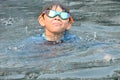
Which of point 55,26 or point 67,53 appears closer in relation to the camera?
point 67,53

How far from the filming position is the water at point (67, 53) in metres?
7.09

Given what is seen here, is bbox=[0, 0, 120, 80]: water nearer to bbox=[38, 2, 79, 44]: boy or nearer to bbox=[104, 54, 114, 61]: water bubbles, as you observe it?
bbox=[104, 54, 114, 61]: water bubbles

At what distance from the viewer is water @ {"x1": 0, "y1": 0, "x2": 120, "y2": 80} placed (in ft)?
23.2

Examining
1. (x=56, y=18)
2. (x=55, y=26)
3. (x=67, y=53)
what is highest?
(x=56, y=18)

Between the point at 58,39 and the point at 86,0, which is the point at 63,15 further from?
the point at 86,0

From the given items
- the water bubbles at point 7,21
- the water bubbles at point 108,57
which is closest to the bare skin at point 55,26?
the water bubbles at point 108,57

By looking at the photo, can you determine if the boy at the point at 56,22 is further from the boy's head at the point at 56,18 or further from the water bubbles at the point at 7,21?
the water bubbles at the point at 7,21

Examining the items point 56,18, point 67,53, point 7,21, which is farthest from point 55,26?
point 7,21

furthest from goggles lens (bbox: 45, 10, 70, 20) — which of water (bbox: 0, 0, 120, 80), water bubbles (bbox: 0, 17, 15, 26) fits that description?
water bubbles (bbox: 0, 17, 15, 26)

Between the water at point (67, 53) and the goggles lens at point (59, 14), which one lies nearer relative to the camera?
the water at point (67, 53)

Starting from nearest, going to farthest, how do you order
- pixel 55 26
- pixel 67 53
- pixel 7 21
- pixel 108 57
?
pixel 108 57 → pixel 67 53 → pixel 55 26 → pixel 7 21

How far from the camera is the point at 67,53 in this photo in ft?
27.6

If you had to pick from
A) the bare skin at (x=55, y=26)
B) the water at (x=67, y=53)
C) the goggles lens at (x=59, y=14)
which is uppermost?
the goggles lens at (x=59, y=14)

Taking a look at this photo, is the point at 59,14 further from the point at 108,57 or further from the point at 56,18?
the point at 108,57
